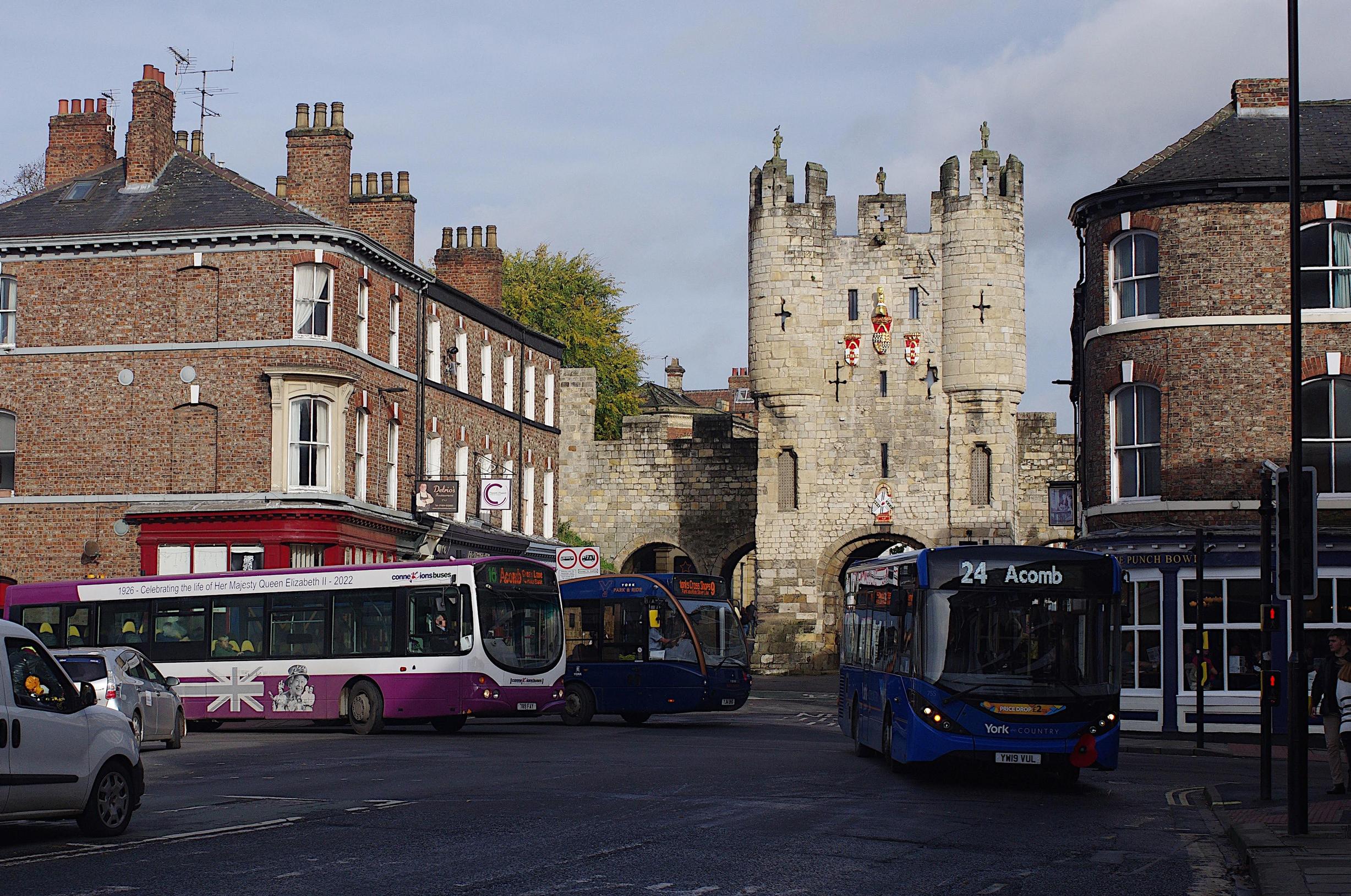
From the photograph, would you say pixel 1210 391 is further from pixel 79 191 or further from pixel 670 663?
pixel 79 191

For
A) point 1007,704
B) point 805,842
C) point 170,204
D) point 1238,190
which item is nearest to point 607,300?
point 170,204

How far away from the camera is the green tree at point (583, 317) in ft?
230

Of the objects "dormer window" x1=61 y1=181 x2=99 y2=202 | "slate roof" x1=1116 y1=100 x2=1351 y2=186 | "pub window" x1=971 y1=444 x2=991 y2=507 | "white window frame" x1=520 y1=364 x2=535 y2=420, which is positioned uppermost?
"dormer window" x1=61 y1=181 x2=99 y2=202

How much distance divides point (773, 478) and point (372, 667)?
29.2 m

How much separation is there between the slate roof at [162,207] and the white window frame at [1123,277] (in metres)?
17.1

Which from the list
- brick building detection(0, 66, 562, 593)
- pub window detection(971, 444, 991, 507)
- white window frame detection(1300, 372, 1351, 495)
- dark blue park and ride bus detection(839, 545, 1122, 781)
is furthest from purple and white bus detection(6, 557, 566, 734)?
pub window detection(971, 444, 991, 507)

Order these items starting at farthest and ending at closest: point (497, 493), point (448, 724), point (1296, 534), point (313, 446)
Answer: point (497, 493) → point (313, 446) → point (448, 724) → point (1296, 534)

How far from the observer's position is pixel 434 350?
44656 millimetres

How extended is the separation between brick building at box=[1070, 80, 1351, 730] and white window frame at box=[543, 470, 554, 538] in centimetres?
2506

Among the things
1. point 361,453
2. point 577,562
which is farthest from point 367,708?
point 361,453

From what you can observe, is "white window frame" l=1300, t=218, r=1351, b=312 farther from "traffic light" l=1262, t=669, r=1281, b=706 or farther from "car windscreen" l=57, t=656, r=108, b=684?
"car windscreen" l=57, t=656, r=108, b=684

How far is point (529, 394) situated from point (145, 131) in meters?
15.7

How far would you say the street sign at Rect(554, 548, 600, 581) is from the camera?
33781mm

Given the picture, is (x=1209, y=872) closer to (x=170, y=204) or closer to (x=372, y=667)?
(x=372, y=667)
